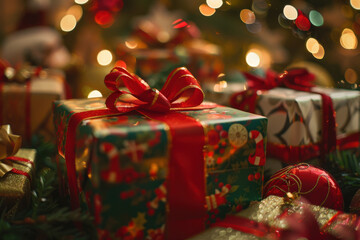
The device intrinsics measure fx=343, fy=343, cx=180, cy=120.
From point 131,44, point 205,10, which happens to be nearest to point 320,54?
point 205,10

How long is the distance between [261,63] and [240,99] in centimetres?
87

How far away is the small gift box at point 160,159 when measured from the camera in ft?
1.59

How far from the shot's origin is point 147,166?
0.50 metres

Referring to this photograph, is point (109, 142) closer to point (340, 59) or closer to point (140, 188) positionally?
point (140, 188)

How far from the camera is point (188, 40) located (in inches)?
63.4

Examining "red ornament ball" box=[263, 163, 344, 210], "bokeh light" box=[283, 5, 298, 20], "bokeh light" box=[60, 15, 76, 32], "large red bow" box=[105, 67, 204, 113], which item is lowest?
"red ornament ball" box=[263, 163, 344, 210]

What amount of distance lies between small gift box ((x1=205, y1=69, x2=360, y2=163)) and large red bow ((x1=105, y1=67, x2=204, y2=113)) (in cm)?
24

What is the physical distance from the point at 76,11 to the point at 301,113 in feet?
4.57

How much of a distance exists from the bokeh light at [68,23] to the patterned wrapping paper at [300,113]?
1.26 metres

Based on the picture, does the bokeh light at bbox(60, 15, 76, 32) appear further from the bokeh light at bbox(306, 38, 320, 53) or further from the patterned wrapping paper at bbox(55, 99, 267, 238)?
the patterned wrapping paper at bbox(55, 99, 267, 238)

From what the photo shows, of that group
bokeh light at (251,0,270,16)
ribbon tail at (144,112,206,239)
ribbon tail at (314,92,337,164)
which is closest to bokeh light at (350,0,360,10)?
bokeh light at (251,0,270,16)

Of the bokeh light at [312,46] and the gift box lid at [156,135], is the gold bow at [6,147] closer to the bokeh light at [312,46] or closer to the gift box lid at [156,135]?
the gift box lid at [156,135]

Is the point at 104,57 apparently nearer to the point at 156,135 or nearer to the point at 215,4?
the point at 215,4

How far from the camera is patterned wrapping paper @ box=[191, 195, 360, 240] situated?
51 centimetres
